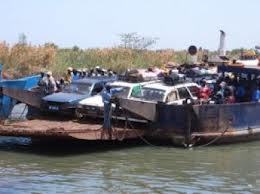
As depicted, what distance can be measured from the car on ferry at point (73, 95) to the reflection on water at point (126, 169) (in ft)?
3.81

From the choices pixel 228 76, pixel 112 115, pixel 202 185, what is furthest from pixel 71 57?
pixel 202 185

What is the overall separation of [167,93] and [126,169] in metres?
4.22

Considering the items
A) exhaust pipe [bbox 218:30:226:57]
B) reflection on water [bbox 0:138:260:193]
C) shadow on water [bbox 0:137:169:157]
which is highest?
exhaust pipe [bbox 218:30:226:57]

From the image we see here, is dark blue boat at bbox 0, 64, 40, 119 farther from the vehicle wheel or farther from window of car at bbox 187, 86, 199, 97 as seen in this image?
window of car at bbox 187, 86, 199, 97

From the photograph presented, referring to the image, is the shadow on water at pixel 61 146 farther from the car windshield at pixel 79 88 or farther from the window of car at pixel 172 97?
the car windshield at pixel 79 88

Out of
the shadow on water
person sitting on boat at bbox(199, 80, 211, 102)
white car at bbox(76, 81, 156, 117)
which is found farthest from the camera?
person sitting on boat at bbox(199, 80, 211, 102)

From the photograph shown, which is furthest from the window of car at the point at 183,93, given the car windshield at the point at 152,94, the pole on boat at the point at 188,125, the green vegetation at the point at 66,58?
the green vegetation at the point at 66,58

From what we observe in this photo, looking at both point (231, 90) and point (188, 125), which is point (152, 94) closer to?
point (188, 125)

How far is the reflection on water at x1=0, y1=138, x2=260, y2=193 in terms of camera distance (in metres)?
14.3

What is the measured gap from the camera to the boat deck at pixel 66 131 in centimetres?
1762

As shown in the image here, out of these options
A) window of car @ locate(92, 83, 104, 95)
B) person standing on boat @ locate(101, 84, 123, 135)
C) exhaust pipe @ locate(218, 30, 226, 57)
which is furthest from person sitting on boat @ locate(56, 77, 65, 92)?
exhaust pipe @ locate(218, 30, 226, 57)

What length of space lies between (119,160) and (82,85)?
4191 millimetres

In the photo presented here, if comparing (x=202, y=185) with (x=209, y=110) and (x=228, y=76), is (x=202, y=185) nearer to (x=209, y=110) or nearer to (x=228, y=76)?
(x=209, y=110)

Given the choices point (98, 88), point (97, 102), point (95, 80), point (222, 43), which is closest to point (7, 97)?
point (95, 80)
